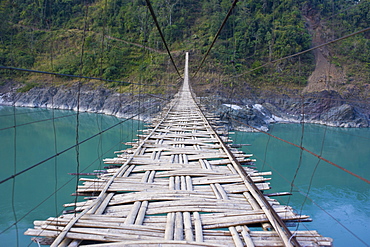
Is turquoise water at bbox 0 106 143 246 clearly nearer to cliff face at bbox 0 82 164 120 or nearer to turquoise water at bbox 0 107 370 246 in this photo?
turquoise water at bbox 0 107 370 246

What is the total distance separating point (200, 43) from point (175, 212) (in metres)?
19.3

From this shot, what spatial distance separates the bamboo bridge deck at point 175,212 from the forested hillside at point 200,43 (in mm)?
12458

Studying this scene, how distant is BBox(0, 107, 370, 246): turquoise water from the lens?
4586 millimetres

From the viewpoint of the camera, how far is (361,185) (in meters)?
7.11

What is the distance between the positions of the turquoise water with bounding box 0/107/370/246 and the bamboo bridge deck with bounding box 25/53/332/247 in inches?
11.0

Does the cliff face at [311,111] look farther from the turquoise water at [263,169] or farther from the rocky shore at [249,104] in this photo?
the turquoise water at [263,169]

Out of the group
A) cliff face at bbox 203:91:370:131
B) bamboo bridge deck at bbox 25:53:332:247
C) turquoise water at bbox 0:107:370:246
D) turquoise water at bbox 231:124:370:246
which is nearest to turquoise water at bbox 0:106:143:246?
turquoise water at bbox 0:107:370:246

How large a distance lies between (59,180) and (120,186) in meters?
5.40

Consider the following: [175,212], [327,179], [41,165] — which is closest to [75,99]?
[41,165]

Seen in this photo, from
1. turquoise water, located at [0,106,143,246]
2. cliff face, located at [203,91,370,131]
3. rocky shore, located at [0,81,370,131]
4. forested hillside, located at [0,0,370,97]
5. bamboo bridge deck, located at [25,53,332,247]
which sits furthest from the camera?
forested hillside, located at [0,0,370,97]

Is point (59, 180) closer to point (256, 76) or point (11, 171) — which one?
point (11, 171)

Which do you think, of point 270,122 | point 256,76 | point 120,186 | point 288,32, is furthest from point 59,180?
point 288,32

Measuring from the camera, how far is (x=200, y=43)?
1914cm

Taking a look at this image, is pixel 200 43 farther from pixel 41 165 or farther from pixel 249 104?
pixel 41 165
